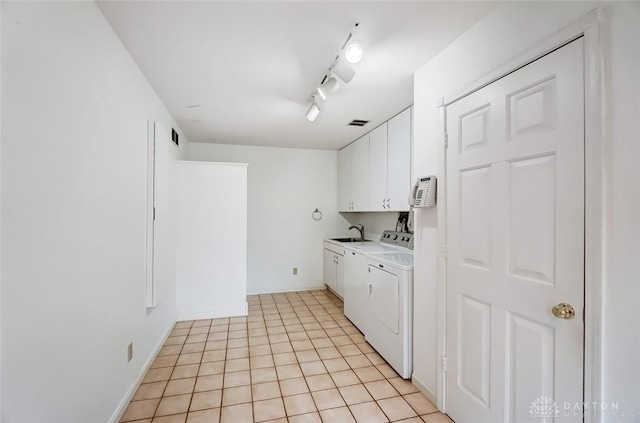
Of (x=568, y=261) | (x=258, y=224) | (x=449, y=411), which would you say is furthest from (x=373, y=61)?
(x=258, y=224)

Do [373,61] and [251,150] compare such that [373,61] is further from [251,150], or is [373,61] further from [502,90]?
[251,150]

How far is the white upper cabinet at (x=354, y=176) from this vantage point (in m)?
3.90

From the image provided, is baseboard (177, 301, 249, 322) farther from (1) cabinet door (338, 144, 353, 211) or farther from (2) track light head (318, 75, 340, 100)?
(2) track light head (318, 75, 340, 100)

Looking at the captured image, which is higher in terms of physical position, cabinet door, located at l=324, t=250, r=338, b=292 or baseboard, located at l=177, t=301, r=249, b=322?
cabinet door, located at l=324, t=250, r=338, b=292

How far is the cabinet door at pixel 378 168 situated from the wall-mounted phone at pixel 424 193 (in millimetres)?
1242

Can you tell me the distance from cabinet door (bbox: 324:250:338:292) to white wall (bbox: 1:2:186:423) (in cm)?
286

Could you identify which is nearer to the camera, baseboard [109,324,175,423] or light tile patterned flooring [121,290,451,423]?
baseboard [109,324,175,423]

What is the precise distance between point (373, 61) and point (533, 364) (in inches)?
79.2

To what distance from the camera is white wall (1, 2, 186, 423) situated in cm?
97

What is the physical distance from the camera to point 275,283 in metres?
4.74

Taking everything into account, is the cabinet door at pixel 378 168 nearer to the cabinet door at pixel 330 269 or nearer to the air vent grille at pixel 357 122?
the air vent grille at pixel 357 122

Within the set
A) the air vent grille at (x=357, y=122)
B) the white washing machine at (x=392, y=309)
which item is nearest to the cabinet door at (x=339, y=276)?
the white washing machine at (x=392, y=309)

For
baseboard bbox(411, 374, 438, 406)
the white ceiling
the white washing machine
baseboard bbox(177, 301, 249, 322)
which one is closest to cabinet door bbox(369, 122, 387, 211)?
the white ceiling

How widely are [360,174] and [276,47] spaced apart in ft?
7.94
